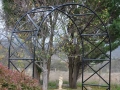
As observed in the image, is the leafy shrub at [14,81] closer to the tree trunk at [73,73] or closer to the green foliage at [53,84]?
the tree trunk at [73,73]

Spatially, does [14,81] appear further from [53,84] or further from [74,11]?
[53,84]

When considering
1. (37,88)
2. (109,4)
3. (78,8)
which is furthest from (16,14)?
(37,88)

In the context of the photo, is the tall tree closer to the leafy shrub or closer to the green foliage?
the green foliage

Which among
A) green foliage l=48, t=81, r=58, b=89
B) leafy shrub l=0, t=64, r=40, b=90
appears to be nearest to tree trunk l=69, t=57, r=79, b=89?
green foliage l=48, t=81, r=58, b=89

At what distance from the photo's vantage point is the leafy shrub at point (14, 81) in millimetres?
4062

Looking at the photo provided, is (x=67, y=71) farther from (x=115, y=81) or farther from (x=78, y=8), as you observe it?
(x=78, y=8)

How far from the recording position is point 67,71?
1345cm

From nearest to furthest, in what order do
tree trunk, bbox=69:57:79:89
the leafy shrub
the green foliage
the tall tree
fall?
1. the leafy shrub
2. the tall tree
3. tree trunk, bbox=69:57:79:89
4. the green foliage

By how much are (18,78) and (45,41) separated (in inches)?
237

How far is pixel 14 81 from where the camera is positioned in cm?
418

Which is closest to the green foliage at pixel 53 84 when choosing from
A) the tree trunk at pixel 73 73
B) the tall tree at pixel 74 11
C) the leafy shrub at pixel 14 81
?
the tree trunk at pixel 73 73

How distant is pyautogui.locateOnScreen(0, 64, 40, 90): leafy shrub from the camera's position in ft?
13.3

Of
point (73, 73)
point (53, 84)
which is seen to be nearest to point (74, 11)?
point (73, 73)

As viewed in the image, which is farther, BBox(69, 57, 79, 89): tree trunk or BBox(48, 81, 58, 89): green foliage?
Result: BBox(48, 81, 58, 89): green foliage
